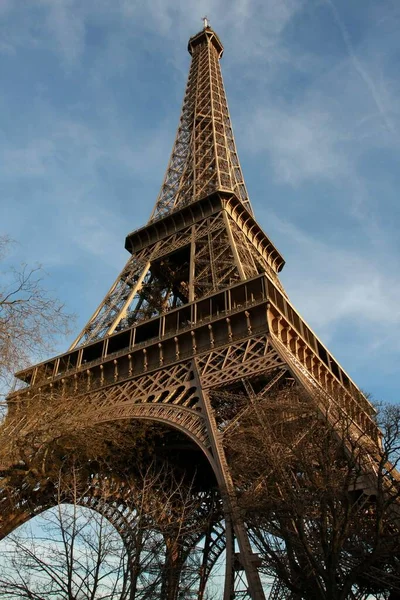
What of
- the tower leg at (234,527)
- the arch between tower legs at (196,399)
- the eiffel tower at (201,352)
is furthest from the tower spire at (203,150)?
the tower leg at (234,527)

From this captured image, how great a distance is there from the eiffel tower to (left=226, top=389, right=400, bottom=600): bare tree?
0.76 m

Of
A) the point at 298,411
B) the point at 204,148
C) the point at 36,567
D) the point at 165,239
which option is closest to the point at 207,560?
the point at 36,567

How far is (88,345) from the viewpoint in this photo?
81.6 ft

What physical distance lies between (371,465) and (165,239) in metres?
23.9

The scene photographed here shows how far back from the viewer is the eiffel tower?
16.1 m

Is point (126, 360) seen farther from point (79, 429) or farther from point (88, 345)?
point (79, 429)

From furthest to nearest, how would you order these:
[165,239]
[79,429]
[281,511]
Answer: [165,239]
[79,429]
[281,511]

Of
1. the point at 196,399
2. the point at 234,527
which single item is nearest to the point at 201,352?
the point at 196,399

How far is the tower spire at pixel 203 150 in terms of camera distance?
3781cm

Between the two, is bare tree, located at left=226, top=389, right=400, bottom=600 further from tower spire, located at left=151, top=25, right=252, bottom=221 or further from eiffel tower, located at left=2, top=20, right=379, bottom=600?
tower spire, located at left=151, top=25, right=252, bottom=221

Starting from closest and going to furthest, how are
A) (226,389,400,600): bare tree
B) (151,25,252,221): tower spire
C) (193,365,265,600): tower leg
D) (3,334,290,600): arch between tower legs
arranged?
(226,389,400,600): bare tree, (193,365,265,600): tower leg, (3,334,290,600): arch between tower legs, (151,25,252,221): tower spire

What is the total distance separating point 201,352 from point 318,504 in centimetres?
926

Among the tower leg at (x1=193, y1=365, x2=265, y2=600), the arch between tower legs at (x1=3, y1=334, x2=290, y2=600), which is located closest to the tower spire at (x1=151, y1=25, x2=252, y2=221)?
the arch between tower legs at (x1=3, y1=334, x2=290, y2=600)

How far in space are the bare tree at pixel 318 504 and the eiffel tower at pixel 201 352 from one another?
0.76m
